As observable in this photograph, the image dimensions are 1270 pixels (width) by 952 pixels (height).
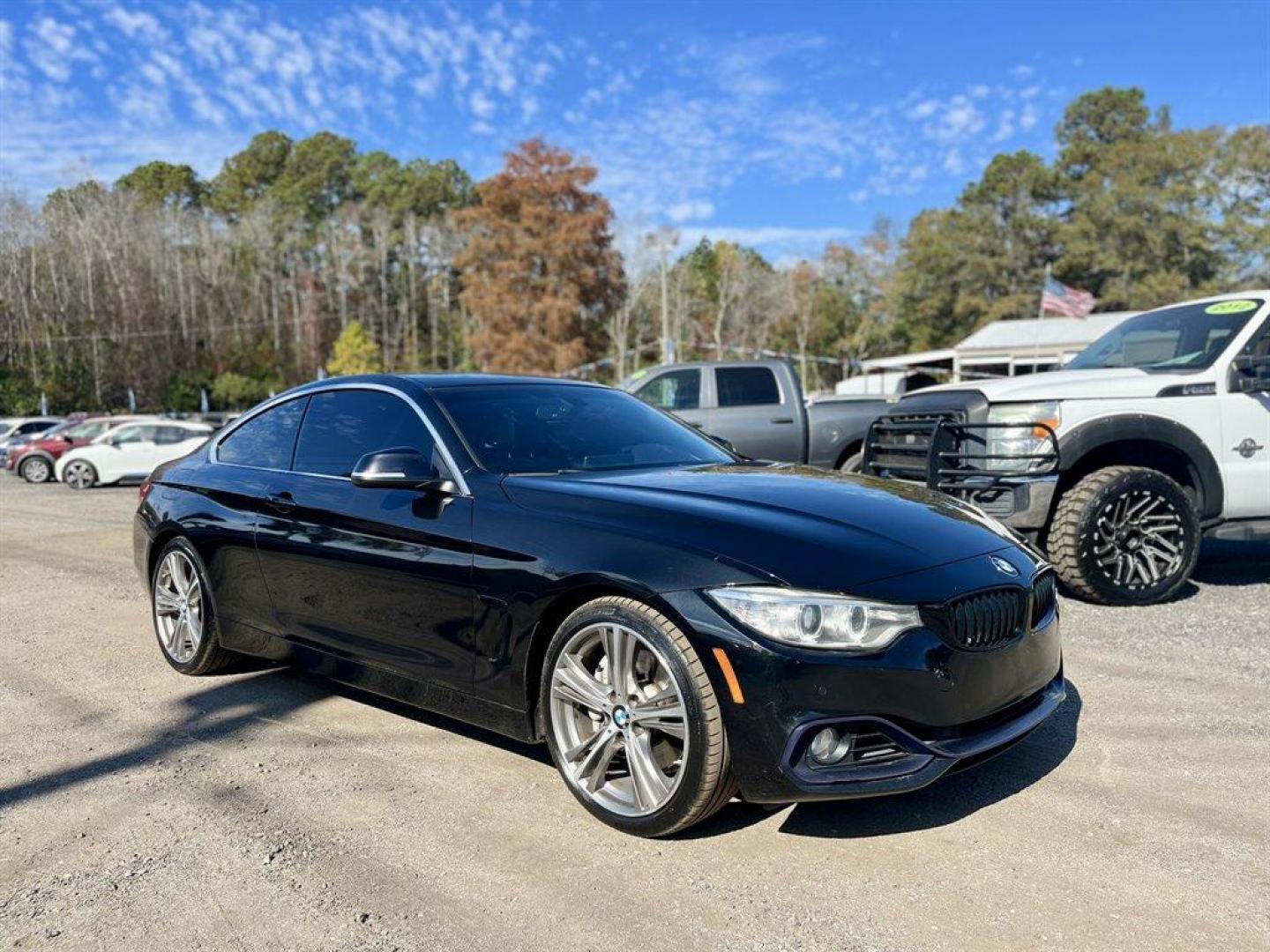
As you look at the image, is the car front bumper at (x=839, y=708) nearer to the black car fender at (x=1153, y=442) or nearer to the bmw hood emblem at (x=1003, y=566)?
the bmw hood emblem at (x=1003, y=566)

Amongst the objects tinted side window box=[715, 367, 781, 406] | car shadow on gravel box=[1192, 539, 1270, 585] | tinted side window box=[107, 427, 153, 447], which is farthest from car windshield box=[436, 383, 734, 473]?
tinted side window box=[107, 427, 153, 447]

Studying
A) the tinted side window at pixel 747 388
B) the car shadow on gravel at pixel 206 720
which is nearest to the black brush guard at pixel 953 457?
the car shadow on gravel at pixel 206 720

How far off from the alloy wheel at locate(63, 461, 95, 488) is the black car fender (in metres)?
20.4

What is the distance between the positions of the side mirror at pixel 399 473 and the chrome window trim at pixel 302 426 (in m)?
0.06

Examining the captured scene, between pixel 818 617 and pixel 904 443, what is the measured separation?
176 inches

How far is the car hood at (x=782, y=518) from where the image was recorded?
9.36 ft

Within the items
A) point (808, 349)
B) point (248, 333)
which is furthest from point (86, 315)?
point (808, 349)

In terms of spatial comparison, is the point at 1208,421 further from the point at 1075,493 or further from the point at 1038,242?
the point at 1038,242

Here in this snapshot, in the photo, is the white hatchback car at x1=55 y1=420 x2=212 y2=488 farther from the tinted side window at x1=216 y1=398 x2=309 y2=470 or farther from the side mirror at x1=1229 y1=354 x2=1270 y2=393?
the side mirror at x1=1229 y1=354 x2=1270 y2=393

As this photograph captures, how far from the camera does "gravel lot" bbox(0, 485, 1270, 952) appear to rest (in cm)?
250

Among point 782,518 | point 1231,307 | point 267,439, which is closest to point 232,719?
point 267,439

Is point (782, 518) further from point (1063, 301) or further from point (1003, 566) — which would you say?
point (1063, 301)

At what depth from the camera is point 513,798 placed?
333 cm

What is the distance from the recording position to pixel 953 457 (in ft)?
19.9
